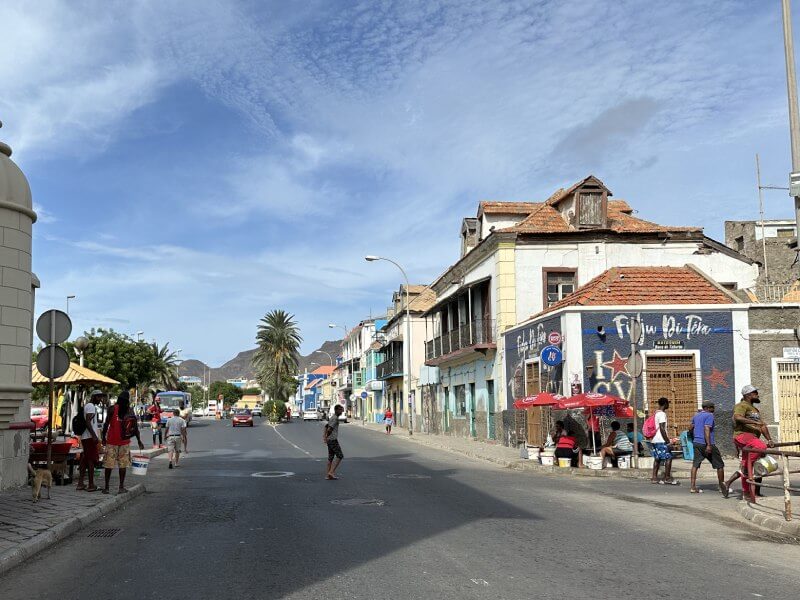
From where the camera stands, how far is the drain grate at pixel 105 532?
962 centimetres

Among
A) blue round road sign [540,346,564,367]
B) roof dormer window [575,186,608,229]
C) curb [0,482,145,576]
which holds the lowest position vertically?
curb [0,482,145,576]

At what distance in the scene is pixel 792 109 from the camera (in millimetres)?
13250

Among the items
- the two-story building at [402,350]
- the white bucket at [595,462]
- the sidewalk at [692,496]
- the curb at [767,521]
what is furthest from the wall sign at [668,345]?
the two-story building at [402,350]

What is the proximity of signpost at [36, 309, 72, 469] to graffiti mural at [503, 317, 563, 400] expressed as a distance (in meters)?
16.0

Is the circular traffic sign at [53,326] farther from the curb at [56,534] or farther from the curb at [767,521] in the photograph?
the curb at [767,521]

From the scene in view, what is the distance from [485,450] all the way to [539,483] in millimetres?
10249

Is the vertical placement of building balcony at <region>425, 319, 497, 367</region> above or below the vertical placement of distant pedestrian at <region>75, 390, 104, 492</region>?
above

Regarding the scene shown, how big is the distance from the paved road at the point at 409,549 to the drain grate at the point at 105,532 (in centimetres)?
11

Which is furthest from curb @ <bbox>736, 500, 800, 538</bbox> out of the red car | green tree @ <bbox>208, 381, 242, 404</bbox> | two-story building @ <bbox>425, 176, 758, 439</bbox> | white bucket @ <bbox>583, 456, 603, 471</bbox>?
green tree @ <bbox>208, 381, 242, 404</bbox>

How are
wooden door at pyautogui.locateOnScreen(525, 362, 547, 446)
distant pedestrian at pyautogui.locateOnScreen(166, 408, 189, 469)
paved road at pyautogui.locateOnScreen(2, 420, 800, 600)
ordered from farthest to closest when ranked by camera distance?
wooden door at pyautogui.locateOnScreen(525, 362, 547, 446)
distant pedestrian at pyautogui.locateOnScreen(166, 408, 189, 469)
paved road at pyautogui.locateOnScreen(2, 420, 800, 600)

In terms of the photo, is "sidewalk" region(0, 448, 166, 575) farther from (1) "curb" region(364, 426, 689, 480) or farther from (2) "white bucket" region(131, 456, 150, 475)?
(1) "curb" region(364, 426, 689, 480)

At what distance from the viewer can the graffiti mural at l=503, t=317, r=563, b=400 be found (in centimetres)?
2536

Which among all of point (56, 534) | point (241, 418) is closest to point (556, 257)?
point (56, 534)

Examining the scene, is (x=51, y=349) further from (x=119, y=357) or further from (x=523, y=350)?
(x=119, y=357)
